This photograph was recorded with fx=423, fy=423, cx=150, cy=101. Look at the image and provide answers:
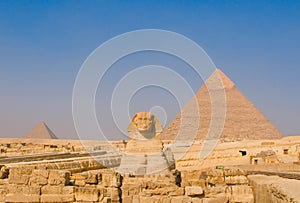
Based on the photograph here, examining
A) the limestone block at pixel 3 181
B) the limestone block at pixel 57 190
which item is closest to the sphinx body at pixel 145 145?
the limestone block at pixel 3 181

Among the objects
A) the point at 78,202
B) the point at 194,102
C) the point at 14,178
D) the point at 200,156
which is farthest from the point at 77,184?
the point at 194,102

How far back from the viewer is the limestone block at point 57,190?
15.2 feet

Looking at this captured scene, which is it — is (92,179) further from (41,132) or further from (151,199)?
(41,132)

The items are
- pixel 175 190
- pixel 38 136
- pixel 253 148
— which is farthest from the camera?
pixel 38 136

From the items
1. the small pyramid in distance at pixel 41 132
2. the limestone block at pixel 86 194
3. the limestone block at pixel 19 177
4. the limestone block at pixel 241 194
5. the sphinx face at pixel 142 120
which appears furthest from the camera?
the small pyramid in distance at pixel 41 132

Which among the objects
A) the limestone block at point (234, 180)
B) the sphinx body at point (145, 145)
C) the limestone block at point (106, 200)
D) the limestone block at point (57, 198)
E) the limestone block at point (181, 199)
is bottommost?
the limestone block at point (181, 199)

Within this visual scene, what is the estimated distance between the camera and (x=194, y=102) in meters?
68.1

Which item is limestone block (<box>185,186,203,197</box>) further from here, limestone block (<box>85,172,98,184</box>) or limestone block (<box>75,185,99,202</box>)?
limestone block (<box>85,172,98,184</box>)

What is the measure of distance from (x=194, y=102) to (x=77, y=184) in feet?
209

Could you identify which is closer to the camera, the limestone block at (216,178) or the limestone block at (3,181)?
the limestone block at (216,178)

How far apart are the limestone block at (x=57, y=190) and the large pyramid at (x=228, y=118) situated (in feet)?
159

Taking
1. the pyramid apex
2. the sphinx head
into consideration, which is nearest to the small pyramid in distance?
the pyramid apex

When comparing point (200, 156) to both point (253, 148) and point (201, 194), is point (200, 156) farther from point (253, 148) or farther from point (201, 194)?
point (201, 194)

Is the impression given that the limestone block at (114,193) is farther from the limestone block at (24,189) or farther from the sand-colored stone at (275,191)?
the sand-colored stone at (275,191)
